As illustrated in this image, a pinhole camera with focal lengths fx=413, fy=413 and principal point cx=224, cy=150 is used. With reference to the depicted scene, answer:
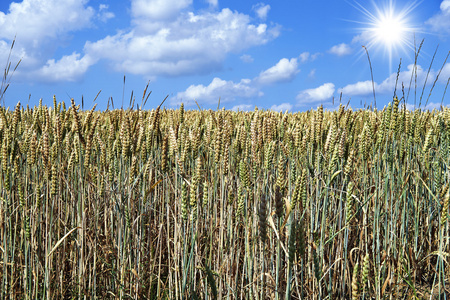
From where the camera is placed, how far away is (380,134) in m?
1.94

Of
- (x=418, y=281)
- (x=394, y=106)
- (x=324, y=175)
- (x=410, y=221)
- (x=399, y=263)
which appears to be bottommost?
(x=418, y=281)

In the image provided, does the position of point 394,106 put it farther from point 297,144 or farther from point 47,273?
point 47,273

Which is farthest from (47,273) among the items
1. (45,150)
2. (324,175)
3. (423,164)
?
(423,164)

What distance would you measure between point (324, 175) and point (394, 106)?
667 millimetres

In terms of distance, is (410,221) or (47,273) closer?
(47,273)

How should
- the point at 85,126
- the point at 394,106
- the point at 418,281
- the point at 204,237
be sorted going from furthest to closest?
the point at 85,126, the point at 418,281, the point at 204,237, the point at 394,106

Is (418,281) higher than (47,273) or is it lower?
lower

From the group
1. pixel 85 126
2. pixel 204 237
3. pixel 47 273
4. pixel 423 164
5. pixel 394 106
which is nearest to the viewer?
pixel 47 273

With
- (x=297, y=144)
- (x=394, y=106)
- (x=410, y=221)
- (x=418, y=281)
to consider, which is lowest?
(x=418, y=281)

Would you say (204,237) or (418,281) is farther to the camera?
(418,281)

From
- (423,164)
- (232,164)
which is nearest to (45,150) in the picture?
(232,164)

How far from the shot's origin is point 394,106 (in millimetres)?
1868

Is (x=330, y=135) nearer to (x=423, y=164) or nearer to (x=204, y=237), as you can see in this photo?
(x=204, y=237)

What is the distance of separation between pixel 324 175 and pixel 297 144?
14.7 inches
